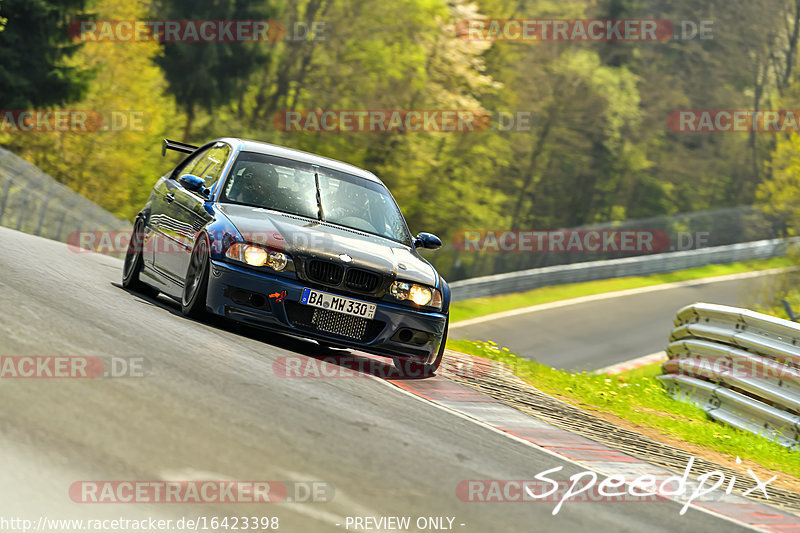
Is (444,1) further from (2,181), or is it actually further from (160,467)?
(160,467)

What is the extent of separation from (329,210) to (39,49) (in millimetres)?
27391

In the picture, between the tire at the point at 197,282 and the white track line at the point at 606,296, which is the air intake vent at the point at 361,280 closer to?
the tire at the point at 197,282

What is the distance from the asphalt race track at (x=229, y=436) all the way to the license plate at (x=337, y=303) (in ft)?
1.64

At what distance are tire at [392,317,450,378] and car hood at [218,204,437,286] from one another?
2.28ft

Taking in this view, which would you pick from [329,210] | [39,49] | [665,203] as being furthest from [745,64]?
[329,210]

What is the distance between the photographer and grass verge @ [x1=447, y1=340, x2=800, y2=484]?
28.8 ft

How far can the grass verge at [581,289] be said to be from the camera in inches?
1273

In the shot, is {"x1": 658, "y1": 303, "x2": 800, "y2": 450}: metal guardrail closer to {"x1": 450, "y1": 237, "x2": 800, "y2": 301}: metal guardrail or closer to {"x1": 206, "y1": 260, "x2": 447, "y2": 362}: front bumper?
{"x1": 206, "y1": 260, "x2": 447, "y2": 362}: front bumper

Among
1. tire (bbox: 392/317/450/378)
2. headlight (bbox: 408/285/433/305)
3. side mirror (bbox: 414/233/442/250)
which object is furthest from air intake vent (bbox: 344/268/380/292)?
side mirror (bbox: 414/233/442/250)

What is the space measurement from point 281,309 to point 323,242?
690mm
